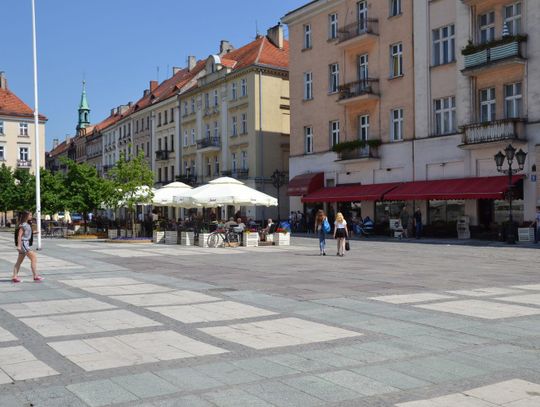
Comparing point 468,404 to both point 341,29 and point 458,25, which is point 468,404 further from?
point 341,29

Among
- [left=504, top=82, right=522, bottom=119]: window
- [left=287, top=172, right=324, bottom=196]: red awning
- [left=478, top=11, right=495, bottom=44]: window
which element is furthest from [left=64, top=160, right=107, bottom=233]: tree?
[left=504, top=82, right=522, bottom=119]: window

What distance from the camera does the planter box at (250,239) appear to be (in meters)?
28.3

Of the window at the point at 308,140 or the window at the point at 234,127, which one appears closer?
the window at the point at 308,140

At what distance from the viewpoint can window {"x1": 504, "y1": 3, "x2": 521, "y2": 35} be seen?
30453 millimetres

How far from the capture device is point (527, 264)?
18.6m

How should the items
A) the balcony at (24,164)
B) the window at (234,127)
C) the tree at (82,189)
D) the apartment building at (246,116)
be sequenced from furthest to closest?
the balcony at (24,164), the window at (234,127), the apartment building at (246,116), the tree at (82,189)

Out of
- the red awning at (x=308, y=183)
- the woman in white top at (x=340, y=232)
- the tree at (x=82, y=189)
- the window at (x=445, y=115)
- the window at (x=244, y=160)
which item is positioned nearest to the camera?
the woman in white top at (x=340, y=232)

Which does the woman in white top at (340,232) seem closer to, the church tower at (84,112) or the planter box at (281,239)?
the planter box at (281,239)

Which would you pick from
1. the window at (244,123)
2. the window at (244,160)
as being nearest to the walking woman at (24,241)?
the window at (244,160)

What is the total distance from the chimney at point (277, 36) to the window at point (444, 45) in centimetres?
2409

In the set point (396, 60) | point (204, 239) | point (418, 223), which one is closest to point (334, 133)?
point (396, 60)

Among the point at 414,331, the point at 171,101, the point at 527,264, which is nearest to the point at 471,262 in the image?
the point at 527,264

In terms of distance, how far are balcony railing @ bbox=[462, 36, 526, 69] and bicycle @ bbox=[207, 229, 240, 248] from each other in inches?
570

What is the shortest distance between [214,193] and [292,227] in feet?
53.6
